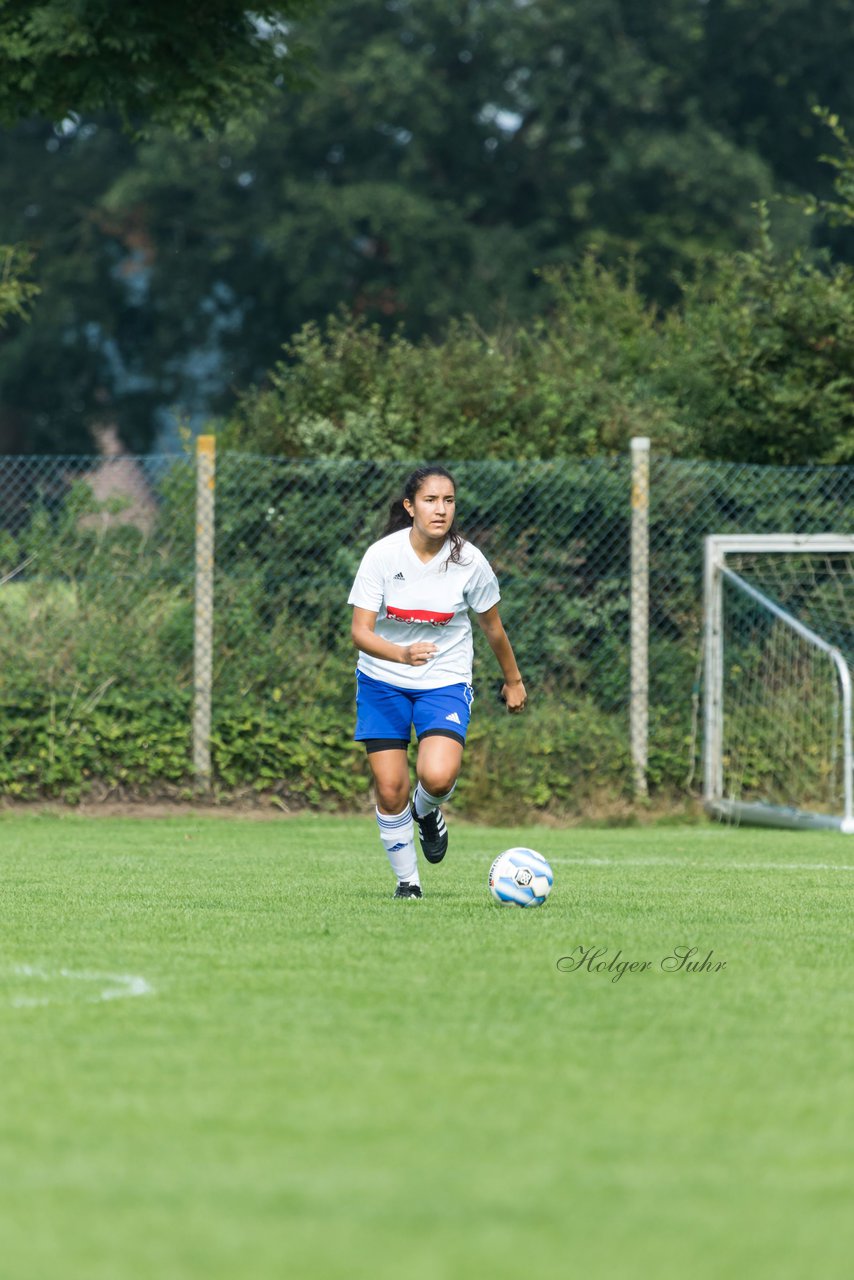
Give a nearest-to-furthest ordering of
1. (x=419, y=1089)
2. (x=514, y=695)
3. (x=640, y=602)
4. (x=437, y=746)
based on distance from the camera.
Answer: (x=419, y=1089), (x=437, y=746), (x=514, y=695), (x=640, y=602)

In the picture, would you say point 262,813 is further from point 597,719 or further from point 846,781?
point 846,781

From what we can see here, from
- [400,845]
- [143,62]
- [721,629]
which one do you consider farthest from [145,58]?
[400,845]

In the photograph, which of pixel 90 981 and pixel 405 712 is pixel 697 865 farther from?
pixel 90 981

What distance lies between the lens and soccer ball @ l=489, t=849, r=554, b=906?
7.14 meters

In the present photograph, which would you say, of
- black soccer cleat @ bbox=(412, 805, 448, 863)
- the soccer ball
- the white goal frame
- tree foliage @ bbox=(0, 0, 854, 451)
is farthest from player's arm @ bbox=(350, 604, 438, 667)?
tree foliage @ bbox=(0, 0, 854, 451)

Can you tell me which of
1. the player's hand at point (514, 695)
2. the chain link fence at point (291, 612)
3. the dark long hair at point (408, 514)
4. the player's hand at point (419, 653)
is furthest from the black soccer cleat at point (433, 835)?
the chain link fence at point (291, 612)

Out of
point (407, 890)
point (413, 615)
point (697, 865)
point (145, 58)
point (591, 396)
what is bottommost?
point (697, 865)

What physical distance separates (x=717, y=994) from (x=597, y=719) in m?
7.37

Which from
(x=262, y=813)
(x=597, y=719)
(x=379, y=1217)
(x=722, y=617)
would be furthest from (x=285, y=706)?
(x=379, y=1217)

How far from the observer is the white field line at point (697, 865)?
909 centimetres

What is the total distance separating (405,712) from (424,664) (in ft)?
1.07

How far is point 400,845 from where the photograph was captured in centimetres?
762

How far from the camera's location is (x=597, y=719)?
41.0 ft

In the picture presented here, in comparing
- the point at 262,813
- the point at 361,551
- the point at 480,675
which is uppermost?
the point at 361,551
